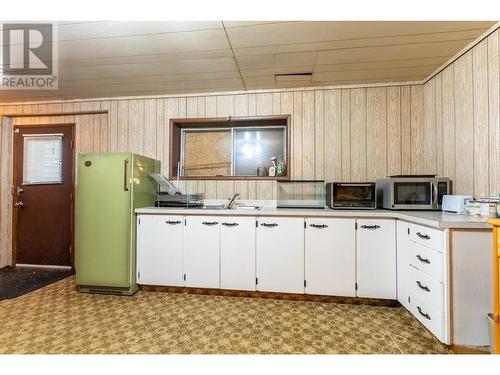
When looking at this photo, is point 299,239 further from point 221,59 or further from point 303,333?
point 221,59

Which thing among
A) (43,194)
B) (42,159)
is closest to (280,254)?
(43,194)

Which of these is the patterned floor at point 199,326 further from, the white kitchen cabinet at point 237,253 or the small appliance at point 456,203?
the small appliance at point 456,203

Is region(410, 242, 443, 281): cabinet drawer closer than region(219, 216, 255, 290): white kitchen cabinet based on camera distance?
Yes

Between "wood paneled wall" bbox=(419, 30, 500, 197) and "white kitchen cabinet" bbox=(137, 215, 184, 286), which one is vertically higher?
"wood paneled wall" bbox=(419, 30, 500, 197)

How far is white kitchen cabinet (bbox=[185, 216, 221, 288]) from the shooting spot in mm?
2740

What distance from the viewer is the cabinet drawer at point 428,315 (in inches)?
70.0

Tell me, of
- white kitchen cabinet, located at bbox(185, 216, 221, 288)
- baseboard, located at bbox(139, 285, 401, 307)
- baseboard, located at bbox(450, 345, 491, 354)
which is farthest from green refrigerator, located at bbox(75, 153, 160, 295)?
baseboard, located at bbox(450, 345, 491, 354)

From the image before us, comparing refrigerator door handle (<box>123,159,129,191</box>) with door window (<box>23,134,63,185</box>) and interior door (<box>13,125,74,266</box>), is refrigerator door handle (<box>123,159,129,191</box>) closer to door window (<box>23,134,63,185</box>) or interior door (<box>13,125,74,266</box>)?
interior door (<box>13,125,74,266</box>)

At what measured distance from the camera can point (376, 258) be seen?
2.48 metres

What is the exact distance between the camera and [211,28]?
81.4 inches

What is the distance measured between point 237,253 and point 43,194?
10.4 ft

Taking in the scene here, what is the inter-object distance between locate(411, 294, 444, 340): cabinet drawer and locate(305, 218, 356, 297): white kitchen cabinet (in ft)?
1.73

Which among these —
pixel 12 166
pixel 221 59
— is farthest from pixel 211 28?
pixel 12 166

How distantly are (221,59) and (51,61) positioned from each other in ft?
5.72
